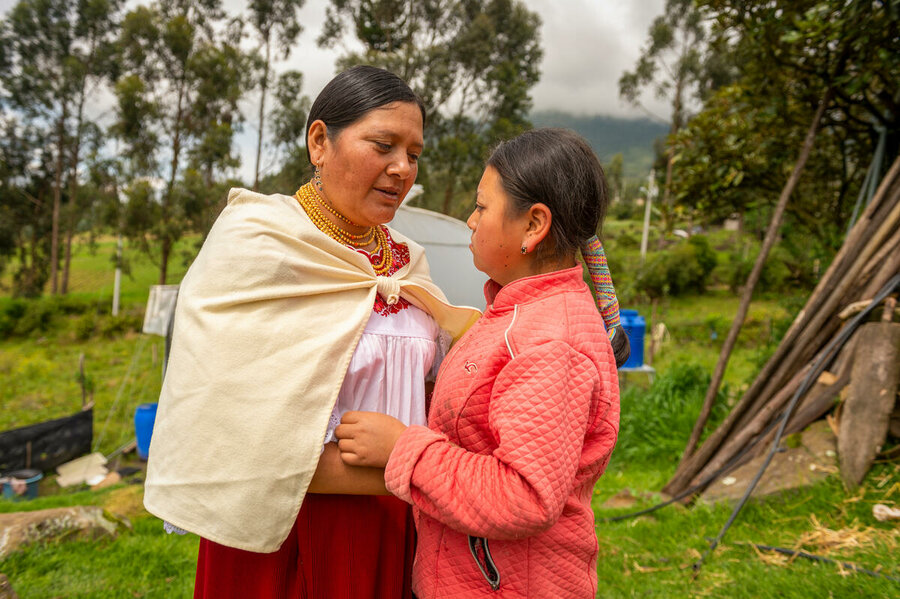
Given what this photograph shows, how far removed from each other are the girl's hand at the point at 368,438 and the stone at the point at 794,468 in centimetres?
319

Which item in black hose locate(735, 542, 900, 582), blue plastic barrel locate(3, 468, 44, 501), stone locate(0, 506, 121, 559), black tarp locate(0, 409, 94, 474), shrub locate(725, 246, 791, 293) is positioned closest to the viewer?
black hose locate(735, 542, 900, 582)

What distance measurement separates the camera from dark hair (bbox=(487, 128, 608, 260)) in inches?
51.3

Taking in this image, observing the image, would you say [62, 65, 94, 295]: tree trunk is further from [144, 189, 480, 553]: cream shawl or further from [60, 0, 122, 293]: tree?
[144, 189, 480, 553]: cream shawl

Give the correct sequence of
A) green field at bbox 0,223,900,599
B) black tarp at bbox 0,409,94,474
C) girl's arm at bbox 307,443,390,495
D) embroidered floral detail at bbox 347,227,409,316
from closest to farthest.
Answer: girl's arm at bbox 307,443,390,495 < embroidered floral detail at bbox 347,227,409,316 < green field at bbox 0,223,900,599 < black tarp at bbox 0,409,94,474

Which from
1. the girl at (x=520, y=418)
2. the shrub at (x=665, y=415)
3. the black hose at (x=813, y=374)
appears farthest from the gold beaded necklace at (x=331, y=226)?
the shrub at (x=665, y=415)

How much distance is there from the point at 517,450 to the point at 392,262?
821 millimetres

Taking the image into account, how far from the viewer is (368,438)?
1.28m

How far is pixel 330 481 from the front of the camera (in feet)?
4.35

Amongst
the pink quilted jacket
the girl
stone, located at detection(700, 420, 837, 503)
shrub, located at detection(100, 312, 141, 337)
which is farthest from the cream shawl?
shrub, located at detection(100, 312, 141, 337)

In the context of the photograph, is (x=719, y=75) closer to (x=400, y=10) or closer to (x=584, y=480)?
(x=400, y=10)

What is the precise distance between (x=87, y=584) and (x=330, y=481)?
2600 millimetres

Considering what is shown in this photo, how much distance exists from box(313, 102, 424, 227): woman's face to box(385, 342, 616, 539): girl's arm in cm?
66

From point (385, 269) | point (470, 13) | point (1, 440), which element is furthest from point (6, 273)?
point (385, 269)

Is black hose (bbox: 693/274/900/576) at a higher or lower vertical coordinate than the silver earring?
lower
